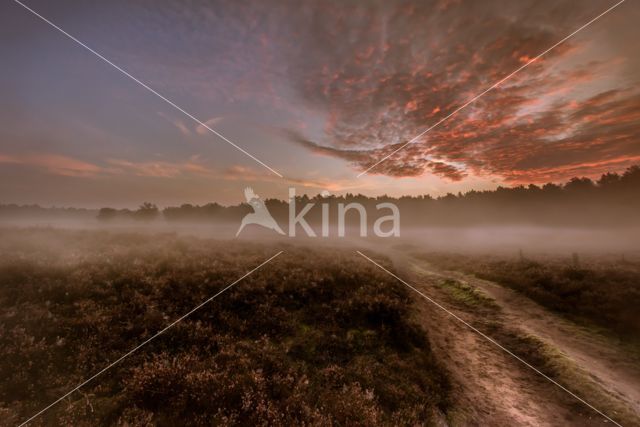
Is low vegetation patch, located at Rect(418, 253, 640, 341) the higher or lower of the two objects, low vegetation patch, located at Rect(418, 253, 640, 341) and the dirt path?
the higher

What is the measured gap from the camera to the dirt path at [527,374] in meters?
7.59

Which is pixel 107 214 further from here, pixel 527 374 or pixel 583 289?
pixel 583 289

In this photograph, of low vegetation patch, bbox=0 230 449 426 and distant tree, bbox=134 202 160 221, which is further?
distant tree, bbox=134 202 160 221

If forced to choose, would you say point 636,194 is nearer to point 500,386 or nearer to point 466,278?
point 466,278

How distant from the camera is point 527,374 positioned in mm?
9562

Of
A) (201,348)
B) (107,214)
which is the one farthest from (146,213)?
(201,348)

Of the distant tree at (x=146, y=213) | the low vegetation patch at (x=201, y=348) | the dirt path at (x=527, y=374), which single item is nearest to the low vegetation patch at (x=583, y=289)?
the dirt path at (x=527, y=374)

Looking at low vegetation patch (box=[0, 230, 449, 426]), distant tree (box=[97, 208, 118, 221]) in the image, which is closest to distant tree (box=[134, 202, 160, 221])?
distant tree (box=[97, 208, 118, 221])

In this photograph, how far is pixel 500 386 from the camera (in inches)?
350

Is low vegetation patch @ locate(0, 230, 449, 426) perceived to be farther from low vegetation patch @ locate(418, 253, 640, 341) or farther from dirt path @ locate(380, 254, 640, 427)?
low vegetation patch @ locate(418, 253, 640, 341)

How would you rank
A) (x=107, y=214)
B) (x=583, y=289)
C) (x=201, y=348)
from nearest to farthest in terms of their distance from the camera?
1. (x=201, y=348)
2. (x=583, y=289)
3. (x=107, y=214)

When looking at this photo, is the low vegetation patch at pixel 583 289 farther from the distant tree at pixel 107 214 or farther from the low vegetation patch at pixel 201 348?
the distant tree at pixel 107 214

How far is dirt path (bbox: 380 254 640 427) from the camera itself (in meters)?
7.59

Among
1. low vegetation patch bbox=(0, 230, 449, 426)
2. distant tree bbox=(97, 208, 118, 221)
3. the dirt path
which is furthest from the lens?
distant tree bbox=(97, 208, 118, 221)
